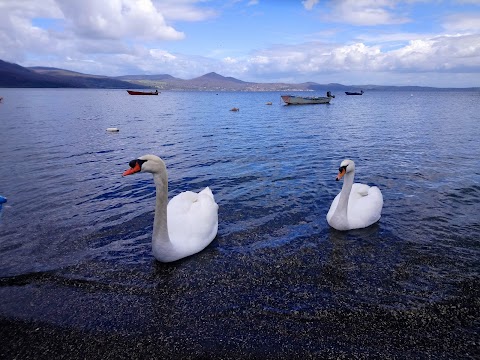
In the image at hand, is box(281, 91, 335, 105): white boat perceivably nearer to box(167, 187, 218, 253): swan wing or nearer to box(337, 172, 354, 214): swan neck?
box(337, 172, 354, 214): swan neck

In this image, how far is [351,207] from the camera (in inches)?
411

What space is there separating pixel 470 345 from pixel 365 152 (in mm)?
18744

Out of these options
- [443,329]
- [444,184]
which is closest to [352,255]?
[443,329]

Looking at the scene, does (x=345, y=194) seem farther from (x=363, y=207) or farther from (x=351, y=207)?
(x=363, y=207)

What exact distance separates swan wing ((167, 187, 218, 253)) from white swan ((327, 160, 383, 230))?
12.0ft

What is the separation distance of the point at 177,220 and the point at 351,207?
17.9ft

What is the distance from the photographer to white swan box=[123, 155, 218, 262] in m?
7.36

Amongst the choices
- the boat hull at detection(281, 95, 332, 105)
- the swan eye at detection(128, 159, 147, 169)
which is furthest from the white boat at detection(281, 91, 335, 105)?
the swan eye at detection(128, 159, 147, 169)

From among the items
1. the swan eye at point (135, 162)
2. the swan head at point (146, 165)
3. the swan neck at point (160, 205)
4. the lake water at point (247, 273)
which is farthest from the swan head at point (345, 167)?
the swan eye at point (135, 162)

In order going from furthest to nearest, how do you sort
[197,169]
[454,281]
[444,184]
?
[197,169] < [444,184] < [454,281]

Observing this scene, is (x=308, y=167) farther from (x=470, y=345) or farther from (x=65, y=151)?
(x=65, y=151)

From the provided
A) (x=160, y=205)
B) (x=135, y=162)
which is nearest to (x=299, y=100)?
(x=160, y=205)

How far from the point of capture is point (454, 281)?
291 inches

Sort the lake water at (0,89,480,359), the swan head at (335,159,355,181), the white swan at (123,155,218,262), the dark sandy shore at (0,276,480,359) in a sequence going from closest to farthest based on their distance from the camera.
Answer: the dark sandy shore at (0,276,480,359) < the lake water at (0,89,480,359) < the white swan at (123,155,218,262) < the swan head at (335,159,355,181)
